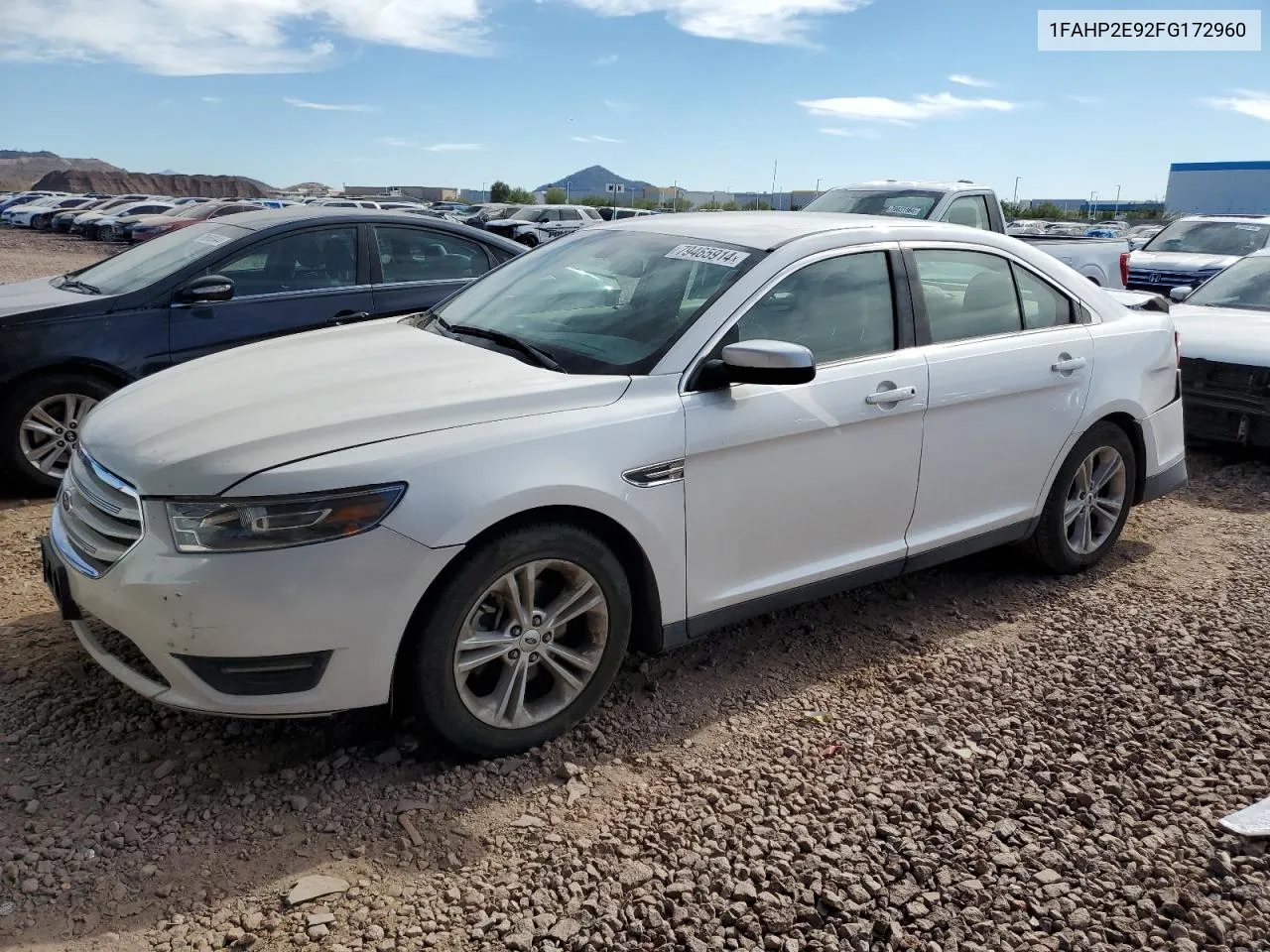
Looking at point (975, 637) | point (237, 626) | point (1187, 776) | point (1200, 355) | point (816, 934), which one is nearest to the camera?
point (816, 934)

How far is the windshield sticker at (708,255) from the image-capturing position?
3812 mm

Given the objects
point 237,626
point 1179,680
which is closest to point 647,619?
point 237,626

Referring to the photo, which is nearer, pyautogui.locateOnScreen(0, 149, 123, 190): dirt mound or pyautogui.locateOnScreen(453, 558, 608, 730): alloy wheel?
pyautogui.locateOnScreen(453, 558, 608, 730): alloy wheel

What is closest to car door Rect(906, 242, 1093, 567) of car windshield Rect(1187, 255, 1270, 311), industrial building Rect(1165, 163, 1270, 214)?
car windshield Rect(1187, 255, 1270, 311)

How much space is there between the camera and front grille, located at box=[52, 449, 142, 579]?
3018mm

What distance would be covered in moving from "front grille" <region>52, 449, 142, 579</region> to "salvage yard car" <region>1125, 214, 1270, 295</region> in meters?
12.3

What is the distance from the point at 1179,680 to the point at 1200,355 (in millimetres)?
3966

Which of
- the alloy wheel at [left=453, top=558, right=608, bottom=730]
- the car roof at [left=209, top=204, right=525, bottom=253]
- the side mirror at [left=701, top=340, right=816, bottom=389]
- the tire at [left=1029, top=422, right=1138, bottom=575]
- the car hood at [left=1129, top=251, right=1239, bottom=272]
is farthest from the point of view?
the car hood at [left=1129, top=251, right=1239, bottom=272]

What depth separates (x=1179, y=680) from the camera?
3.97 meters

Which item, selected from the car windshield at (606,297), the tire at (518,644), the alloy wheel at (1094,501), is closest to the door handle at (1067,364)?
the alloy wheel at (1094,501)

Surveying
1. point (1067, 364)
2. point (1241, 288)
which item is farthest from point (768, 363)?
point (1241, 288)

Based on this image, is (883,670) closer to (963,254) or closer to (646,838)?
(646,838)

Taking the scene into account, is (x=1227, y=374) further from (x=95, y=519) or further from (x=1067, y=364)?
(x=95, y=519)

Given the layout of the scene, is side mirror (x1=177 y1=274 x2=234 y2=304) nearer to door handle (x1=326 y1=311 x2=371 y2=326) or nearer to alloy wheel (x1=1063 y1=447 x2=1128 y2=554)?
door handle (x1=326 y1=311 x2=371 y2=326)
